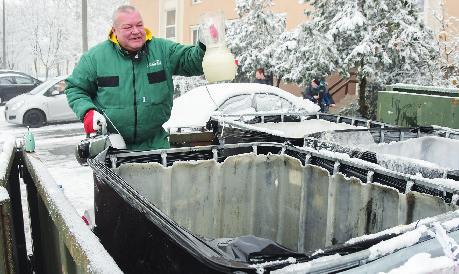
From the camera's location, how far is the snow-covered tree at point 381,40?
10156mm

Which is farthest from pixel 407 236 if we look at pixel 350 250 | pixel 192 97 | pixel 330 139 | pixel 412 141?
pixel 192 97

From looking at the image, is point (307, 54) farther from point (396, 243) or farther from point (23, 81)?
point (23, 81)

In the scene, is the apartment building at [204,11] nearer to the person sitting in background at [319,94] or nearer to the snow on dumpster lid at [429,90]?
the person sitting in background at [319,94]

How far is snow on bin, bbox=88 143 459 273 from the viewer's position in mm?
→ 1638

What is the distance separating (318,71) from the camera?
35.9ft

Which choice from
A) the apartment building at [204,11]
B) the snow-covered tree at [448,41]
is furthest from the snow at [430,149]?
the apartment building at [204,11]

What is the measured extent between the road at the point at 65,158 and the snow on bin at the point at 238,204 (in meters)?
1.64

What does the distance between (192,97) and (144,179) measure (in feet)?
19.8

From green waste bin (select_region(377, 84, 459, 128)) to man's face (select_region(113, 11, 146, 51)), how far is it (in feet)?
18.8

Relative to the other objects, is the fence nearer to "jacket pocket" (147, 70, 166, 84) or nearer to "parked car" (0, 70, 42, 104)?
"jacket pocket" (147, 70, 166, 84)

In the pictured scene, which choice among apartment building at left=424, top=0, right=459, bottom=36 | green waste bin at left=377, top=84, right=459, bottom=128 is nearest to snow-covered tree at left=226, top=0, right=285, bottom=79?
apartment building at left=424, top=0, right=459, bottom=36

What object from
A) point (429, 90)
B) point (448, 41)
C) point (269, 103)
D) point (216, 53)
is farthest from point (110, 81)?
point (448, 41)

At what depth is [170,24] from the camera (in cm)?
2595

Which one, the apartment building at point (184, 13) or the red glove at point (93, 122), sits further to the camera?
the apartment building at point (184, 13)
